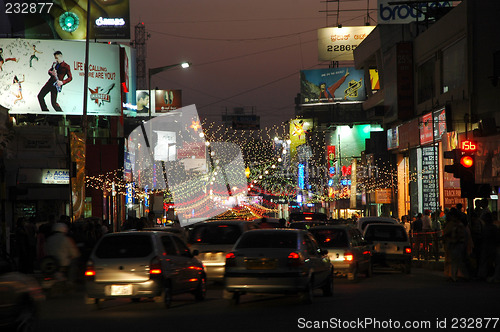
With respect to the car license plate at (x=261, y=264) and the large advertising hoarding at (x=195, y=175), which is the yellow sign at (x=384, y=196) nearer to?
the large advertising hoarding at (x=195, y=175)

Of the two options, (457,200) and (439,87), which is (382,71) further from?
(457,200)

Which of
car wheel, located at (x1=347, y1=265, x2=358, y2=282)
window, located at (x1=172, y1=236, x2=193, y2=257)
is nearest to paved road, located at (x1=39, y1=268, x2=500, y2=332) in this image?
window, located at (x1=172, y1=236, x2=193, y2=257)

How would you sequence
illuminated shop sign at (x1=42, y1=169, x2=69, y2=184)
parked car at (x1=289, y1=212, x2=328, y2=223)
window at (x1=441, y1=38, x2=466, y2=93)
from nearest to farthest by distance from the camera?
parked car at (x1=289, y1=212, x2=328, y2=223) < illuminated shop sign at (x1=42, y1=169, x2=69, y2=184) < window at (x1=441, y1=38, x2=466, y2=93)

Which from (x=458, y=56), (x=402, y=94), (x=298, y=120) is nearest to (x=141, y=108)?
(x=298, y=120)

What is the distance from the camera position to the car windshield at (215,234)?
66.6ft

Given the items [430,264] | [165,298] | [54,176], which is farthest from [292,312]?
[54,176]

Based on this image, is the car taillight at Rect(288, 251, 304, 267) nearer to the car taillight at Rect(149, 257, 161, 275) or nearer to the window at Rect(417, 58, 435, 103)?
the car taillight at Rect(149, 257, 161, 275)

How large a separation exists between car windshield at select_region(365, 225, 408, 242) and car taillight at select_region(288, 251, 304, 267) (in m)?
11.3

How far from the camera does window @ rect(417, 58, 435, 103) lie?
155 ft

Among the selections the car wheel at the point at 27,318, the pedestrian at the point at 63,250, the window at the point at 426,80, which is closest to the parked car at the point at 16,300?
the car wheel at the point at 27,318

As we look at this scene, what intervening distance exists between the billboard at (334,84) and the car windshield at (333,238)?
228 ft

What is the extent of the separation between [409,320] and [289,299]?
4.60 meters

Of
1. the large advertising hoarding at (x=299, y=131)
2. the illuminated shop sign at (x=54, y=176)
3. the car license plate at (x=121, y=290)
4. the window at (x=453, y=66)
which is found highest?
the large advertising hoarding at (x=299, y=131)

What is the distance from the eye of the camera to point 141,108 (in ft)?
342
